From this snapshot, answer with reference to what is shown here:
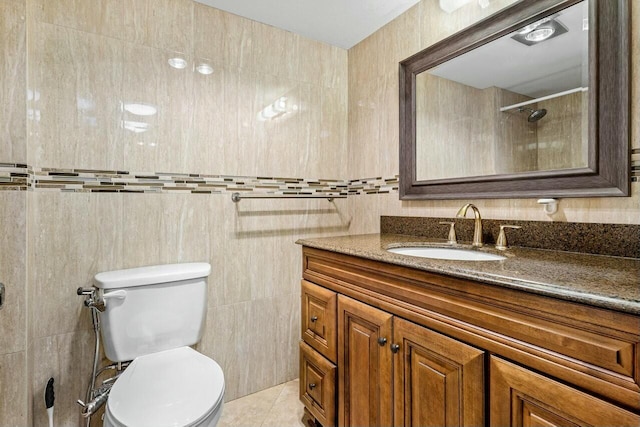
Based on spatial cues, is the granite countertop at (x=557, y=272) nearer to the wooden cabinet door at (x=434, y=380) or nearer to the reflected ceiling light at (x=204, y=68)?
the wooden cabinet door at (x=434, y=380)

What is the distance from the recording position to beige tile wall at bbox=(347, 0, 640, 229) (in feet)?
3.85

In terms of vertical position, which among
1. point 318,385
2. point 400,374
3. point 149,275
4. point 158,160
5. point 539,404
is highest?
point 158,160

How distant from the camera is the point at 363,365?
120 centimetres

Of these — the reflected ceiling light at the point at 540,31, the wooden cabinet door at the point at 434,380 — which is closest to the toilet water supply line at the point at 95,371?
the wooden cabinet door at the point at 434,380

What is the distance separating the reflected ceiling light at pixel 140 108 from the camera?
1518 millimetres

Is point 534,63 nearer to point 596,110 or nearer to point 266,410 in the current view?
point 596,110

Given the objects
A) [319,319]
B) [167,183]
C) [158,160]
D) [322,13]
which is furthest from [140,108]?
[319,319]

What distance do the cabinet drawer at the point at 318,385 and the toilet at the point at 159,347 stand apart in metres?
0.44

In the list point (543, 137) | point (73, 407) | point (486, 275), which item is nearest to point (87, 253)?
point (73, 407)

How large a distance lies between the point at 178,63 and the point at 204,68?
0.42ft

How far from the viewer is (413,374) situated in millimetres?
1009

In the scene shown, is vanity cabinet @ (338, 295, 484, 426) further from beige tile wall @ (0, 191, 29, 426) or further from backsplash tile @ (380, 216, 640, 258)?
beige tile wall @ (0, 191, 29, 426)

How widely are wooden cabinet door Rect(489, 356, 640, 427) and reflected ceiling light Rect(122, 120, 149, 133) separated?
1708 millimetres

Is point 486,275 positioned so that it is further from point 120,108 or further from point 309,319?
point 120,108
